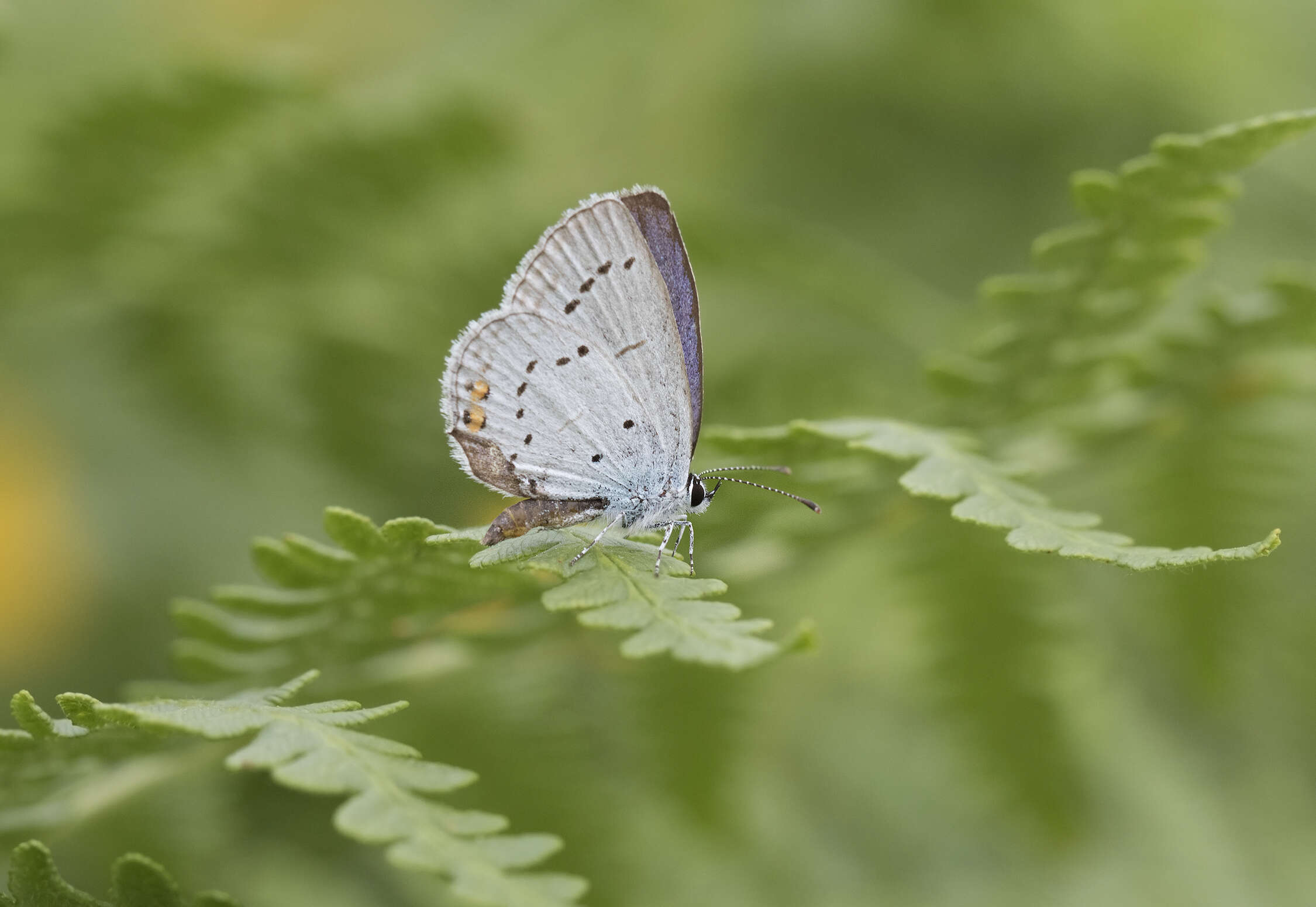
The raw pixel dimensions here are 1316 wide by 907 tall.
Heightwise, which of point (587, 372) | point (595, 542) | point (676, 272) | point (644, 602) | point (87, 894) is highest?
point (676, 272)

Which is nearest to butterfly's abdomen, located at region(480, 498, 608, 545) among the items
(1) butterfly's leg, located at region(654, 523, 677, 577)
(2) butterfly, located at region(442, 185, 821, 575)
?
(2) butterfly, located at region(442, 185, 821, 575)

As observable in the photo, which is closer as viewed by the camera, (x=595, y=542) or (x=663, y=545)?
(x=595, y=542)

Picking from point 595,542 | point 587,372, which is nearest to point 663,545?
point 595,542

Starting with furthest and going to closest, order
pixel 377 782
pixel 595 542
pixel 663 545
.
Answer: pixel 663 545 < pixel 595 542 < pixel 377 782

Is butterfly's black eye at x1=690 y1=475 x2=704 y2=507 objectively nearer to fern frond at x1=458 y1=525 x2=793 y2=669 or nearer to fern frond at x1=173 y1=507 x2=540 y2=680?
fern frond at x1=458 y1=525 x2=793 y2=669

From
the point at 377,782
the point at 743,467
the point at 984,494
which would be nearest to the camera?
the point at 377,782

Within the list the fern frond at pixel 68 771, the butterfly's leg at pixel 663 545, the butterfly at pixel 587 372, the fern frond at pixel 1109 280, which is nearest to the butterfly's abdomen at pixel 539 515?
the butterfly at pixel 587 372

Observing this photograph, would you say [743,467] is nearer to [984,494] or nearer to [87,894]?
[984,494]
